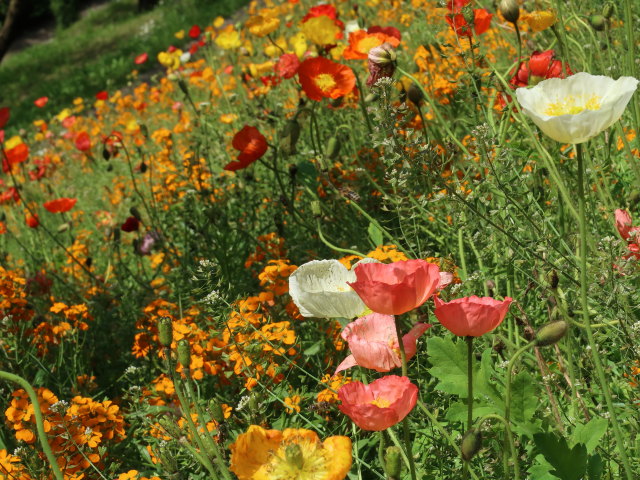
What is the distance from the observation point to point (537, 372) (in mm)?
1607

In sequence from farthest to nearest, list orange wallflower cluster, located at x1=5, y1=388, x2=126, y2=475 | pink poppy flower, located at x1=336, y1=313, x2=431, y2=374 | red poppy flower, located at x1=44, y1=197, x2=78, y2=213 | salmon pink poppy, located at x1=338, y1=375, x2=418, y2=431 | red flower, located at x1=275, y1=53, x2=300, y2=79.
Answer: red poppy flower, located at x1=44, y1=197, x2=78, y2=213 → red flower, located at x1=275, y1=53, x2=300, y2=79 → orange wallflower cluster, located at x1=5, y1=388, x2=126, y2=475 → pink poppy flower, located at x1=336, y1=313, x2=431, y2=374 → salmon pink poppy, located at x1=338, y1=375, x2=418, y2=431

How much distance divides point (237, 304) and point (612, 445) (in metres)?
0.87

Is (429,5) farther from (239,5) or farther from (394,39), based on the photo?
(239,5)

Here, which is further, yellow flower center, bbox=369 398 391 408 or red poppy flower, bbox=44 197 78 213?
red poppy flower, bbox=44 197 78 213

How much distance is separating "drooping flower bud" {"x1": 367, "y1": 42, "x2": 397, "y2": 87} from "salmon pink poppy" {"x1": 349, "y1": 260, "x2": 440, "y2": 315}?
31.7 inches

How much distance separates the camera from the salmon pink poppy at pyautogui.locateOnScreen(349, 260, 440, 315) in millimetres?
898

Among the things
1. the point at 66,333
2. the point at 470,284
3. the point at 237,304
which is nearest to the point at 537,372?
the point at 470,284

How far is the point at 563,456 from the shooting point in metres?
1.03

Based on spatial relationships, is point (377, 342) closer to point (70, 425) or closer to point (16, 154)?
point (70, 425)

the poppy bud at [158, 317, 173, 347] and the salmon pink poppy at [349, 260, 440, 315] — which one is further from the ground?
the salmon pink poppy at [349, 260, 440, 315]

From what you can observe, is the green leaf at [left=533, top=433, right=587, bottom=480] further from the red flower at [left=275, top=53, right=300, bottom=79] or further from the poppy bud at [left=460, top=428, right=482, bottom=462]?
the red flower at [left=275, top=53, right=300, bottom=79]

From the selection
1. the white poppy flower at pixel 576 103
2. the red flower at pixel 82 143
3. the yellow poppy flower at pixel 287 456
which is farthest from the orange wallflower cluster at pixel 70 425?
the red flower at pixel 82 143

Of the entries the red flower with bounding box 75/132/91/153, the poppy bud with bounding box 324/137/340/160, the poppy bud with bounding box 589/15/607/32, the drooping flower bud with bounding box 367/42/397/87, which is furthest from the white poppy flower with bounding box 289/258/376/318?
the red flower with bounding box 75/132/91/153

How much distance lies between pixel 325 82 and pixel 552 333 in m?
1.41
